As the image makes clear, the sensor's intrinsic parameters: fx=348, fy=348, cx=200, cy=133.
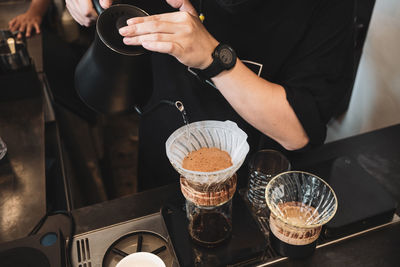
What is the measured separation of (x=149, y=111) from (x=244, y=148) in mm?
683

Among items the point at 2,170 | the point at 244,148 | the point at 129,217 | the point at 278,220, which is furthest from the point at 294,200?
the point at 2,170

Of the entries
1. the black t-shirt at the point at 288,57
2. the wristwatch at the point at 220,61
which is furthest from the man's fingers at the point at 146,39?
the black t-shirt at the point at 288,57

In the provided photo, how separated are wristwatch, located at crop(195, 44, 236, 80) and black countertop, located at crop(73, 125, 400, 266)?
0.39 m

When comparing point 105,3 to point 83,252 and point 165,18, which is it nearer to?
point 165,18

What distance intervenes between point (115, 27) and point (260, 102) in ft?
1.47

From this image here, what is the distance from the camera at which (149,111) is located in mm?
1444

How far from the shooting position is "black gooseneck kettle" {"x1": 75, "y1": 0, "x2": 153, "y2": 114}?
844 mm

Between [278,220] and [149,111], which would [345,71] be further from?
[149,111]

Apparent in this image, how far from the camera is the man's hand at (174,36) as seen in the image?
814mm

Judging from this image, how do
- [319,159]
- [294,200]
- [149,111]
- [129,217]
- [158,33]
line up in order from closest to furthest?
[158,33], [294,200], [129,217], [319,159], [149,111]

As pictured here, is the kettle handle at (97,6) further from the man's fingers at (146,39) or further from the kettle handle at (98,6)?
the man's fingers at (146,39)

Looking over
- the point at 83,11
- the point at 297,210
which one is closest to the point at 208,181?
the point at 297,210

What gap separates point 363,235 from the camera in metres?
0.99

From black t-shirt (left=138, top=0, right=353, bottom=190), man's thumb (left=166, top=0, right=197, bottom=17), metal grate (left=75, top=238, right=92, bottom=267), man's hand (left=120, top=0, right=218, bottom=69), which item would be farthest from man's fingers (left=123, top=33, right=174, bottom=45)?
metal grate (left=75, top=238, right=92, bottom=267)
